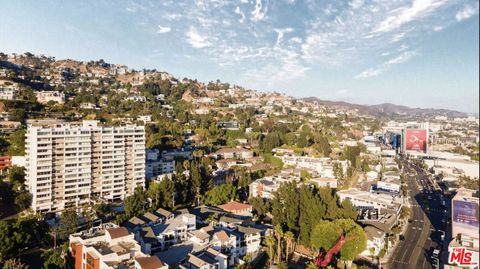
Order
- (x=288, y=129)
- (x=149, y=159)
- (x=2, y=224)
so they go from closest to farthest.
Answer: (x=2, y=224)
(x=149, y=159)
(x=288, y=129)

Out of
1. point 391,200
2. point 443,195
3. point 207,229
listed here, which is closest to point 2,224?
point 207,229

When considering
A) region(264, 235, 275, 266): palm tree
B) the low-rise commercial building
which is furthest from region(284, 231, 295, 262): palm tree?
the low-rise commercial building

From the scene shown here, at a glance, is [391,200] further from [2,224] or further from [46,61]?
[46,61]

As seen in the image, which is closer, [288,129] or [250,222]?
[250,222]

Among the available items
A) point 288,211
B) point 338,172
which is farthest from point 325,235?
point 338,172

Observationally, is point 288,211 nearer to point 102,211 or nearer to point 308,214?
point 308,214

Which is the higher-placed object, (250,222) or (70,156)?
(70,156)
